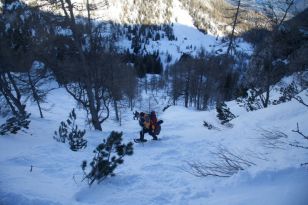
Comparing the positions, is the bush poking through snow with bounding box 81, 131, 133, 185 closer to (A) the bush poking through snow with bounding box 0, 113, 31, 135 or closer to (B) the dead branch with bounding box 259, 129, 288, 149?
(B) the dead branch with bounding box 259, 129, 288, 149

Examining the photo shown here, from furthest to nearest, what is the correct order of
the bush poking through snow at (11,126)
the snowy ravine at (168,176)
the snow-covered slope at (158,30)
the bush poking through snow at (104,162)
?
the snow-covered slope at (158,30) < the bush poking through snow at (11,126) < the bush poking through snow at (104,162) < the snowy ravine at (168,176)

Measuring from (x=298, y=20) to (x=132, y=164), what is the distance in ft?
29.3

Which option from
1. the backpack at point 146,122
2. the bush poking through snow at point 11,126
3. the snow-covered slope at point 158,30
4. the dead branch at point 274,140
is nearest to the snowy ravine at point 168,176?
the dead branch at point 274,140

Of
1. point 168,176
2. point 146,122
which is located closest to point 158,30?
point 146,122

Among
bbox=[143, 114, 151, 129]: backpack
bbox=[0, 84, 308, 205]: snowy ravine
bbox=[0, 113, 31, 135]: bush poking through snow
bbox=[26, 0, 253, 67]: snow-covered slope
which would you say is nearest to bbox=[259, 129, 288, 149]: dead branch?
bbox=[0, 84, 308, 205]: snowy ravine

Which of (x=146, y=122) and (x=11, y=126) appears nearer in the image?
(x=11, y=126)

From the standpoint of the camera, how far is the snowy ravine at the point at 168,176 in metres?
4.14

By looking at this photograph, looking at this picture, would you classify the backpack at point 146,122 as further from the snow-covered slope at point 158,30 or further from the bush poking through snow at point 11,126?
the snow-covered slope at point 158,30

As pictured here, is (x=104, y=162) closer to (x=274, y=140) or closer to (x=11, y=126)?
(x=274, y=140)

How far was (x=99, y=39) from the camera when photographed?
14070 millimetres

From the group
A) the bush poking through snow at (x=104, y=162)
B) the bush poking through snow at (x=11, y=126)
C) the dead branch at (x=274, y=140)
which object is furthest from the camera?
the bush poking through snow at (x=11, y=126)

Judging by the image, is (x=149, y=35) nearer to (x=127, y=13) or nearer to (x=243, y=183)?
(x=127, y=13)

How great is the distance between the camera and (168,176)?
619 cm

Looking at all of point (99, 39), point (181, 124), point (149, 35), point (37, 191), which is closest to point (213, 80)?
point (181, 124)
